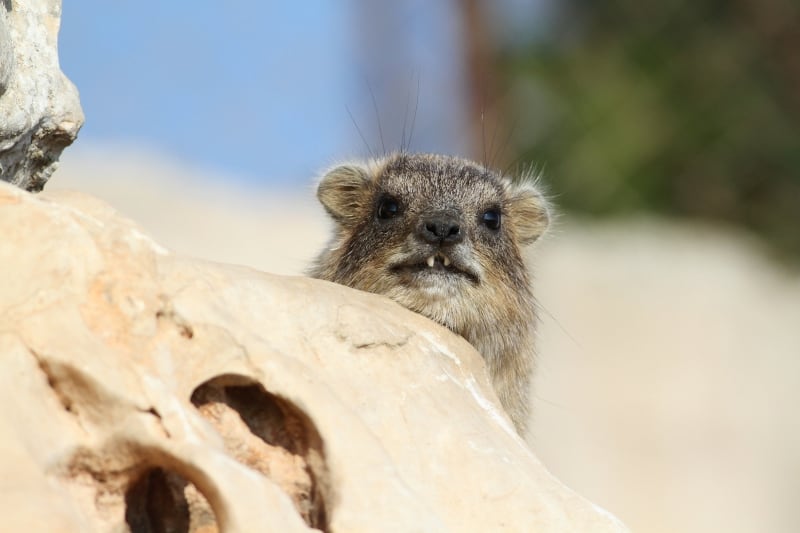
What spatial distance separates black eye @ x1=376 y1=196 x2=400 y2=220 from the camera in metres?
8.19

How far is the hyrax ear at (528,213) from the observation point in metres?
9.02

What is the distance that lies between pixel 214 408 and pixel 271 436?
0.22 meters

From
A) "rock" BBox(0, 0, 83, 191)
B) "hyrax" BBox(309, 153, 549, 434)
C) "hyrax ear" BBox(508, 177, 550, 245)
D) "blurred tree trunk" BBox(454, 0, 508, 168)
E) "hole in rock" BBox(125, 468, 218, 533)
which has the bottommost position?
"hole in rock" BBox(125, 468, 218, 533)

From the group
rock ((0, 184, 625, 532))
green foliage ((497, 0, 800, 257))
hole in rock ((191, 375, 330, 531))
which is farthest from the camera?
green foliage ((497, 0, 800, 257))

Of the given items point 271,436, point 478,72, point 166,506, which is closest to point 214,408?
point 271,436

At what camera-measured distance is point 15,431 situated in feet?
14.2

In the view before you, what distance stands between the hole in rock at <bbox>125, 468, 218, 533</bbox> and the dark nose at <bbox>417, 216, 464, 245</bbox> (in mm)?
3009

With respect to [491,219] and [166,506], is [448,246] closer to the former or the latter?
[491,219]

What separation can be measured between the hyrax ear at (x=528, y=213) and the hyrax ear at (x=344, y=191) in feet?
2.90

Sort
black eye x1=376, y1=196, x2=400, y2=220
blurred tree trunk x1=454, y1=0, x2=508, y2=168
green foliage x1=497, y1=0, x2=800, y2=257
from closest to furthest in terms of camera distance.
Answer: black eye x1=376, y1=196, x2=400, y2=220 < blurred tree trunk x1=454, y1=0, x2=508, y2=168 < green foliage x1=497, y1=0, x2=800, y2=257

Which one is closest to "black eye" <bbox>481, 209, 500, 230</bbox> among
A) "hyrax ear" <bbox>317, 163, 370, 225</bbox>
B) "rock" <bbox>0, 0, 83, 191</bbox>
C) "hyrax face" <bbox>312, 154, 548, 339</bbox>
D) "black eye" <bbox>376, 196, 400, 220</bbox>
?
"hyrax face" <bbox>312, 154, 548, 339</bbox>

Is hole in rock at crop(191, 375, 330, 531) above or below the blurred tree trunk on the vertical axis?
below

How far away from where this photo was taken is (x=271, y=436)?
504 centimetres

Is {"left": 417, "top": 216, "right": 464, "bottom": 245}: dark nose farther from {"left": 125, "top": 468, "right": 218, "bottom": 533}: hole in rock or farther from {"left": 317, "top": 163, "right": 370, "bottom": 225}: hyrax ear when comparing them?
{"left": 125, "top": 468, "right": 218, "bottom": 533}: hole in rock
